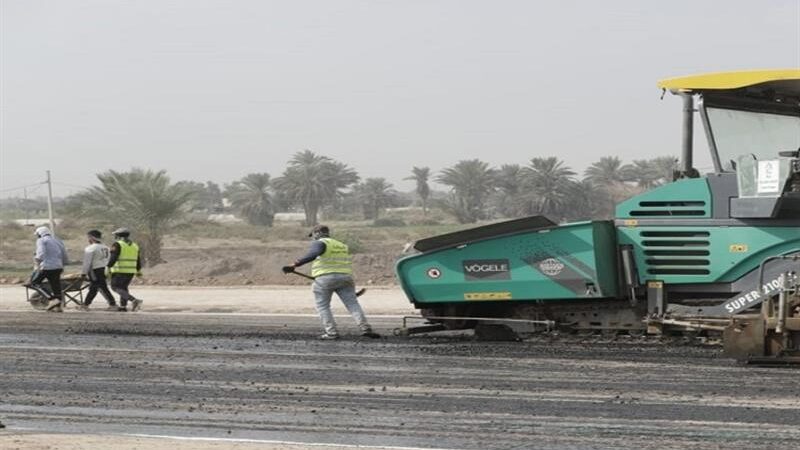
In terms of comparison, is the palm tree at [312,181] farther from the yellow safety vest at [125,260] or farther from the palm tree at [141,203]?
the yellow safety vest at [125,260]

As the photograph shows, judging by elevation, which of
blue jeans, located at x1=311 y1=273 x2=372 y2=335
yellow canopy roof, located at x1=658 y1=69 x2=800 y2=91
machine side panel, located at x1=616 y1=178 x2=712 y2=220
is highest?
yellow canopy roof, located at x1=658 y1=69 x2=800 y2=91

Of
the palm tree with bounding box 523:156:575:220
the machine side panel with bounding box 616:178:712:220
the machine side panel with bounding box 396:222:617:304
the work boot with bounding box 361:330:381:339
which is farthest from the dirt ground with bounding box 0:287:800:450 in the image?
the palm tree with bounding box 523:156:575:220

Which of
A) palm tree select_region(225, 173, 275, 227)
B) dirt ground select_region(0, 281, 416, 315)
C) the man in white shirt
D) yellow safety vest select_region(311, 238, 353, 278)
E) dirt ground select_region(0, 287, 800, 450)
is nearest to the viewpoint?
dirt ground select_region(0, 287, 800, 450)

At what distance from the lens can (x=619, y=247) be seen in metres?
12.7

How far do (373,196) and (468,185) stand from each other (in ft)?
46.0

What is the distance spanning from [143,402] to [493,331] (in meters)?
5.22

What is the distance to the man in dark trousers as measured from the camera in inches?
784

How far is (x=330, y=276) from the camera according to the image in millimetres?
14734

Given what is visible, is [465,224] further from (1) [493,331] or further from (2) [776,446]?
(2) [776,446]

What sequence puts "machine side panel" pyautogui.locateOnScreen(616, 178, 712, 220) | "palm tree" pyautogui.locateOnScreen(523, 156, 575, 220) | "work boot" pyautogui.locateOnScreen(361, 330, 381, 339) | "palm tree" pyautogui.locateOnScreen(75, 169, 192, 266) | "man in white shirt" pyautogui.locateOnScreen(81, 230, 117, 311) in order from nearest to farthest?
"machine side panel" pyautogui.locateOnScreen(616, 178, 712, 220)
"work boot" pyautogui.locateOnScreen(361, 330, 381, 339)
"man in white shirt" pyautogui.locateOnScreen(81, 230, 117, 311)
"palm tree" pyautogui.locateOnScreen(75, 169, 192, 266)
"palm tree" pyautogui.locateOnScreen(523, 156, 575, 220)

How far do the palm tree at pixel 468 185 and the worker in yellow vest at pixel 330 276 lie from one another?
42.5 metres

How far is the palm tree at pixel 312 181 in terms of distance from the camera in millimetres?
63250

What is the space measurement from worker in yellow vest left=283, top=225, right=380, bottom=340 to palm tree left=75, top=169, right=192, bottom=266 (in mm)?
19044

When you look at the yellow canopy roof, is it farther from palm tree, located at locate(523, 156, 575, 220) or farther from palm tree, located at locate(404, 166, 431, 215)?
palm tree, located at locate(404, 166, 431, 215)
